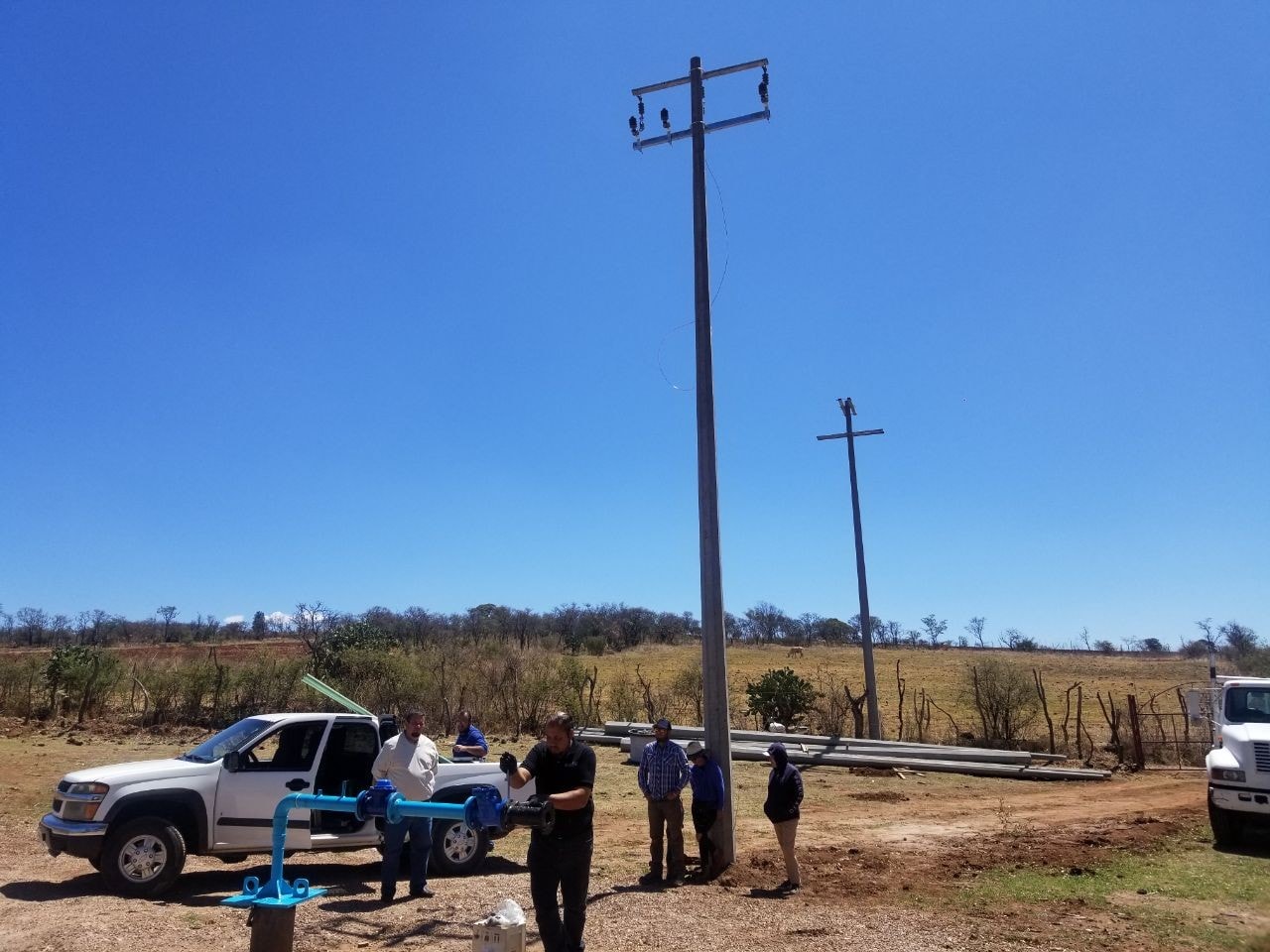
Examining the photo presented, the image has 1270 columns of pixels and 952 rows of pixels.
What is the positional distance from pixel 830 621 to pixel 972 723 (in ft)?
220

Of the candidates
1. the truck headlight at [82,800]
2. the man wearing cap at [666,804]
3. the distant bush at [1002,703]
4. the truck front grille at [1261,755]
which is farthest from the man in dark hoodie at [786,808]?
the distant bush at [1002,703]

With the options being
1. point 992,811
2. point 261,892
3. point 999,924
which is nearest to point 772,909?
point 999,924

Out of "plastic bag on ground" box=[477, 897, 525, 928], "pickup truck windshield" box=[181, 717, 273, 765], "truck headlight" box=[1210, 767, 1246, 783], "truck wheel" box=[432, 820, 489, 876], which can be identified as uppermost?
"pickup truck windshield" box=[181, 717, 273, 765]

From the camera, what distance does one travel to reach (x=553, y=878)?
5.66 metres

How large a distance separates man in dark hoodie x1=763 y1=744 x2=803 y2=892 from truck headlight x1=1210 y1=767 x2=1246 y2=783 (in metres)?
5.90

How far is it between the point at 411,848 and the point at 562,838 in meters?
3.87

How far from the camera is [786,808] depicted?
9.42 m

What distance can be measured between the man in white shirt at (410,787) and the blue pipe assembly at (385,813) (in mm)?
2798

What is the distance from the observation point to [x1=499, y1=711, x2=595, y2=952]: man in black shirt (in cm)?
564

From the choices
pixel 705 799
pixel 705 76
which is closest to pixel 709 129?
pixel 705 76

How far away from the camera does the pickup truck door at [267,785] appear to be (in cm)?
920

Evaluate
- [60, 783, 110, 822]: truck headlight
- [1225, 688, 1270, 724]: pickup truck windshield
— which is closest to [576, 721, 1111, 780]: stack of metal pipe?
[1225, 688, 1270, 724]: pickup truck windshield

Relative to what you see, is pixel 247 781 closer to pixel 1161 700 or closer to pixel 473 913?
pixel 473 913

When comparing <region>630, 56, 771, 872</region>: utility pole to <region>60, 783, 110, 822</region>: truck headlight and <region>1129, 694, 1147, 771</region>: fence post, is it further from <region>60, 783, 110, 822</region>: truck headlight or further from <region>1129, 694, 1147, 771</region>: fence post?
<region>1129, 694, 1147, 771</region>: fence post
